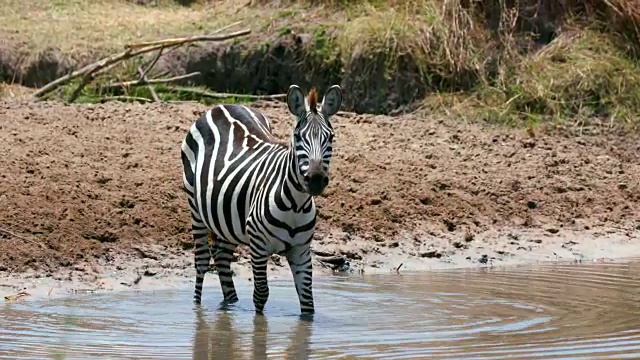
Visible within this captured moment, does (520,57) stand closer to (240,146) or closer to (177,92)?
(177,92)

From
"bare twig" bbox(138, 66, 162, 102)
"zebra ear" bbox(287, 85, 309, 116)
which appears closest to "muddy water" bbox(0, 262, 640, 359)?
"zebra ear" bbox(287, 85, 309, 116)

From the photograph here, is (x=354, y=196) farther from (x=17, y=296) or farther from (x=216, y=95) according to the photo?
(x=17, y=296)

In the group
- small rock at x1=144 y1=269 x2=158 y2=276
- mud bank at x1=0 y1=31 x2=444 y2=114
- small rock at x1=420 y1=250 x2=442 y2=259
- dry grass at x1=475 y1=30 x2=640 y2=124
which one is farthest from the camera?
mud bank at x1=0 y1=31 x2=444 y2=114

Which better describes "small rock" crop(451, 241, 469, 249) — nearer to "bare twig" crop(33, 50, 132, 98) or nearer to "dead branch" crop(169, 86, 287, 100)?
"dead branch" crop(169, 86, 287, 100)

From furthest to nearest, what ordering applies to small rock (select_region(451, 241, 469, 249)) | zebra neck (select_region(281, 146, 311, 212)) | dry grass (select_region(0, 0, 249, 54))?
dry grass (select_region(0, 0, 249, 54)) < small rock (select_region(451, 241, 469, 249)) < zebra neck (select_region(281, 146, 311, 212))

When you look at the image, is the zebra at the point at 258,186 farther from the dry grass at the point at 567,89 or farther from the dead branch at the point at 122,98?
the dry grass at the point at 567,89

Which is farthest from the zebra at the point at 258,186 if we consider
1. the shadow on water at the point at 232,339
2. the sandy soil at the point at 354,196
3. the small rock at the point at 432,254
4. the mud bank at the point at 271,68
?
the mud bank at the point at 271,68

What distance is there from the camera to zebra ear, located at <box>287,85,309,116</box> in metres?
7.70

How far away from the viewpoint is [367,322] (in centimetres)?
795

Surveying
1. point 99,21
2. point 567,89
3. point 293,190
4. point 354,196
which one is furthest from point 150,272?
point 99,21

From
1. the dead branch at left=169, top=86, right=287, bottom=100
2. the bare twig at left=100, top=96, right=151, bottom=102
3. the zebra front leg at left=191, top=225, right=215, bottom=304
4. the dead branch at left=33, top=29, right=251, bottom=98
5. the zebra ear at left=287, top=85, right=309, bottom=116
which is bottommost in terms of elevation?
the zebra front leg at left=191, top=225, right=215, bottom=304

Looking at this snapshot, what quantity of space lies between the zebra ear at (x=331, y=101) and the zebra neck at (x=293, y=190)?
32 cm

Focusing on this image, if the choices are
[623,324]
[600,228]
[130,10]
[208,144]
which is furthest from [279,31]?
[623,324]

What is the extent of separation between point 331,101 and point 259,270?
3.85ft
